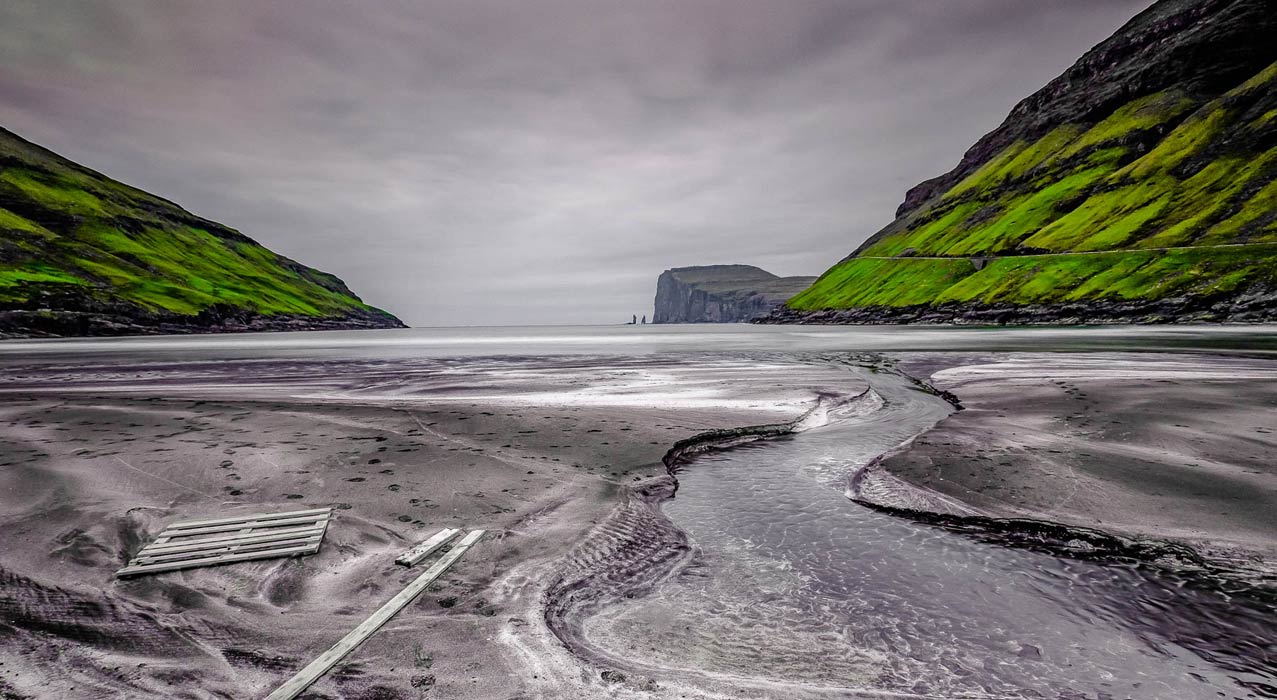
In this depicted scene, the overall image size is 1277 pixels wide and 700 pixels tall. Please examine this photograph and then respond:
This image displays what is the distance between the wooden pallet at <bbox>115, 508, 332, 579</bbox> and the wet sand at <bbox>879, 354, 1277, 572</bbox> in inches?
394

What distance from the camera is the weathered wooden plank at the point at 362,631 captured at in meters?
4.11

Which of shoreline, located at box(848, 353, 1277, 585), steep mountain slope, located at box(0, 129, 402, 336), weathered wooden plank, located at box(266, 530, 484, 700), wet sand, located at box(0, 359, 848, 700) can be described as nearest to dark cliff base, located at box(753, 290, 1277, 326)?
shoreline, located at box(848, 353, 1277, 585)

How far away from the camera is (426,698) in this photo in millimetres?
4109

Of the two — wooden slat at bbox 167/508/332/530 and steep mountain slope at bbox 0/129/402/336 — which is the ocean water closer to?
steep mountain slope at bbox 0/129/402/336

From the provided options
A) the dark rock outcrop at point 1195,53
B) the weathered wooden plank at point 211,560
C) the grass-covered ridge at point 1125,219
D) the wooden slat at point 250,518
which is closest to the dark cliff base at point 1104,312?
the grass-covered ridge at point 1125,219

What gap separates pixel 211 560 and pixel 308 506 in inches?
84.7

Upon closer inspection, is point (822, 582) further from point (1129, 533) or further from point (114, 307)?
point (114, 307)

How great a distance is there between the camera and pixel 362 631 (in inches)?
195

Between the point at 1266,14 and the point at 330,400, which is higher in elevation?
the point at 1266,14

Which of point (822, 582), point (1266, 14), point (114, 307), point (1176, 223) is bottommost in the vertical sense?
point (822, 582)

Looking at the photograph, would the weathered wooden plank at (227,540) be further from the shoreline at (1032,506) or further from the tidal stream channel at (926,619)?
the shoreline at (1032,506)

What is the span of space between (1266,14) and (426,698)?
268 m

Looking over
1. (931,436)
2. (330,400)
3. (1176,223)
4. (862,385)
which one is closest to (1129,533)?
(931,436)

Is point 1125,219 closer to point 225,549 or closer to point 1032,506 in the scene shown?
point 1032,506
